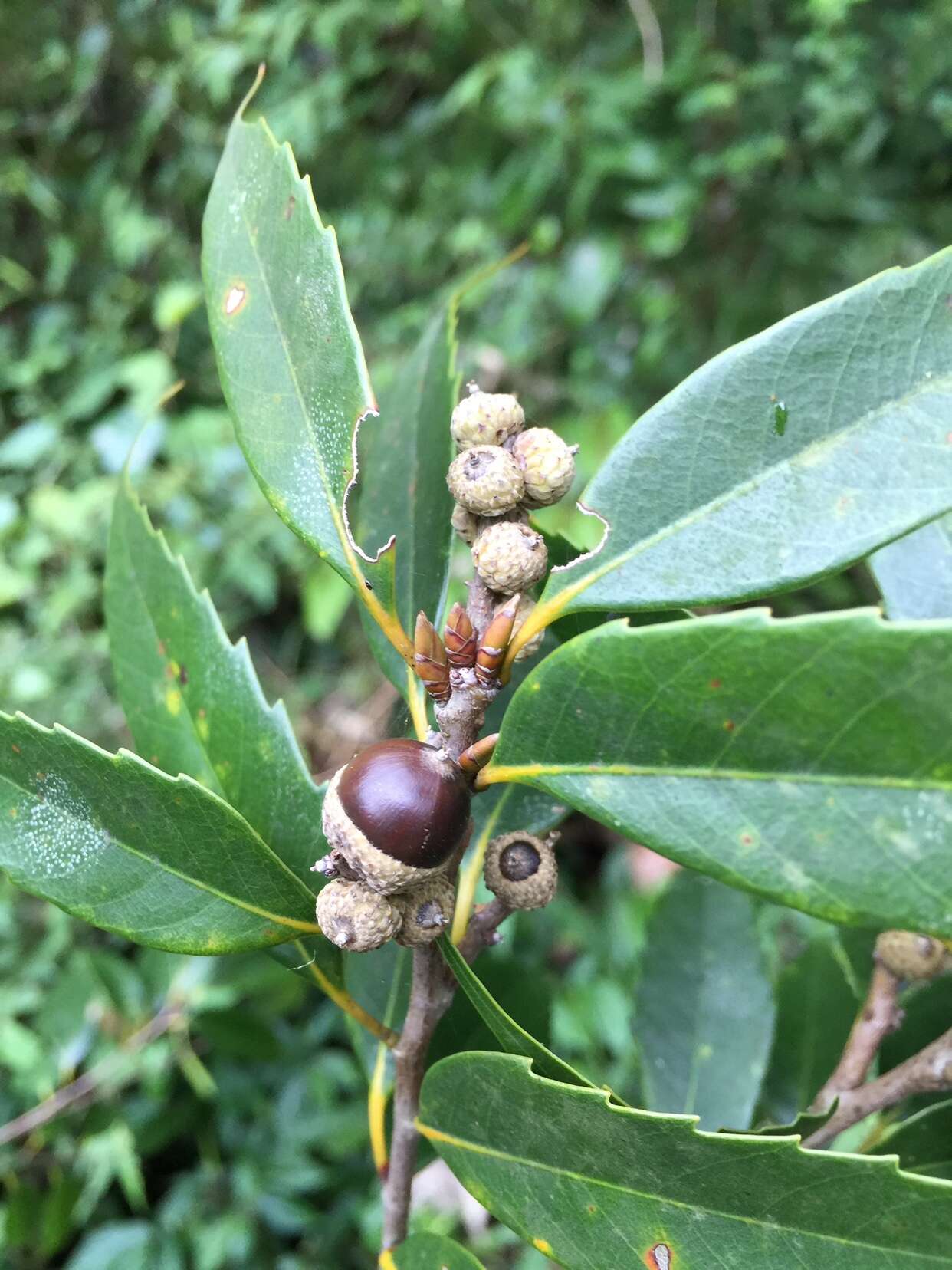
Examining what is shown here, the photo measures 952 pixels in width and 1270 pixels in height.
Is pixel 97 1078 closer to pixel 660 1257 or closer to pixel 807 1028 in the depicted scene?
pixel 807 1028

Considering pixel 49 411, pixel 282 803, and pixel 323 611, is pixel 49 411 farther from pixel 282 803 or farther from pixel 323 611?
pixel 282 803

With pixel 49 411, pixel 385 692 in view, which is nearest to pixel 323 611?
pixel 385 692

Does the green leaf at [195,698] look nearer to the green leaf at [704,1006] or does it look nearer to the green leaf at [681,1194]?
the green leaf at [681,1194]

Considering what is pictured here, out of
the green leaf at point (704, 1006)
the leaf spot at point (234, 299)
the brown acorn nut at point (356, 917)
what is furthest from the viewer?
the green leaf at point (704, 1006)

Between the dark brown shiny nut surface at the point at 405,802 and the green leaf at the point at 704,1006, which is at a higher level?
the dark brown shiny nut surface at the point at 405,802

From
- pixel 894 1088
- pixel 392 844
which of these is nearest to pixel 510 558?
pixel 392 844

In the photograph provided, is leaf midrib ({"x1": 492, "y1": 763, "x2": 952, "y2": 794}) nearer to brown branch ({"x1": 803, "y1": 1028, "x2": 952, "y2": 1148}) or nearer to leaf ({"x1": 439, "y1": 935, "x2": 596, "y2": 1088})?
leaf ({"x1": 439, "y1": 935, "x2": 596, "y2": 1088})

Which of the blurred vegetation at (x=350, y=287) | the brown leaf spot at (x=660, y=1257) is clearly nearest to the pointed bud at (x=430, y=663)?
the brown leaf spot at (x=660, y=1257)
